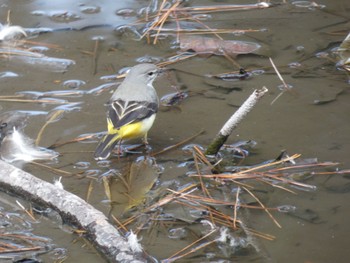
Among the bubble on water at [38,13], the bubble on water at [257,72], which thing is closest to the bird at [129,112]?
the bubble on water at [257,72]

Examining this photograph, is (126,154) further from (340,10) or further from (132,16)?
(340,10)

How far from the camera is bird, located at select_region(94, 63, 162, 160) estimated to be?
6612 mm

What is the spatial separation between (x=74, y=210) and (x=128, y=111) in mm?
1650

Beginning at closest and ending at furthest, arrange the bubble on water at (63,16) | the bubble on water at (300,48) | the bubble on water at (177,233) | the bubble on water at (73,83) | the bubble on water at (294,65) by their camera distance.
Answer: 1. the bubble on water at (177,233)
2. the bubble on water at (73,83)
3. the bubble on water at (294,65)
4. the bubble on water at (300,48)
5. the bubble on water at (63,16)

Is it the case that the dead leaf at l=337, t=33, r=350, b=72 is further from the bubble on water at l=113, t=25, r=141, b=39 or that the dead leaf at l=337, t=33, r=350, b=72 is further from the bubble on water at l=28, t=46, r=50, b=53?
the bubble on water at l=28, t=46, r=50, b=53

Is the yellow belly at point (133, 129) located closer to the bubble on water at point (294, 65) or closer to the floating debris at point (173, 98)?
the floating debris at point (173, 98)

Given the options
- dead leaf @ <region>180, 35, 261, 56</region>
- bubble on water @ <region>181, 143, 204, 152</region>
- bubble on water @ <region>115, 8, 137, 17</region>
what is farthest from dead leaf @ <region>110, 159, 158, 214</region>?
bubble on water @ <region>115, 8, 137, 17</region>

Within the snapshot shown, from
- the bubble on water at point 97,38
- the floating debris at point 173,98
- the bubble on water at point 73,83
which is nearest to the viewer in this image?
the floating debris at point 173,98

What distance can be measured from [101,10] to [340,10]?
2949 mm

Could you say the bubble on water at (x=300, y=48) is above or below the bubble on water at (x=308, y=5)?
below

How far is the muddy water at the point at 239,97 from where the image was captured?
5.56m

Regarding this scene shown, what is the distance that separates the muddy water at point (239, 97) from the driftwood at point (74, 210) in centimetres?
14

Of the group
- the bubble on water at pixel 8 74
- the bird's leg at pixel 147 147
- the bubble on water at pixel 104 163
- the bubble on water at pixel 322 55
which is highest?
Answer: the bubble on water at pixel 8 74

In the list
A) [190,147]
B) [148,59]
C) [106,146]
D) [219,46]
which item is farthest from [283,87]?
[106,146]
